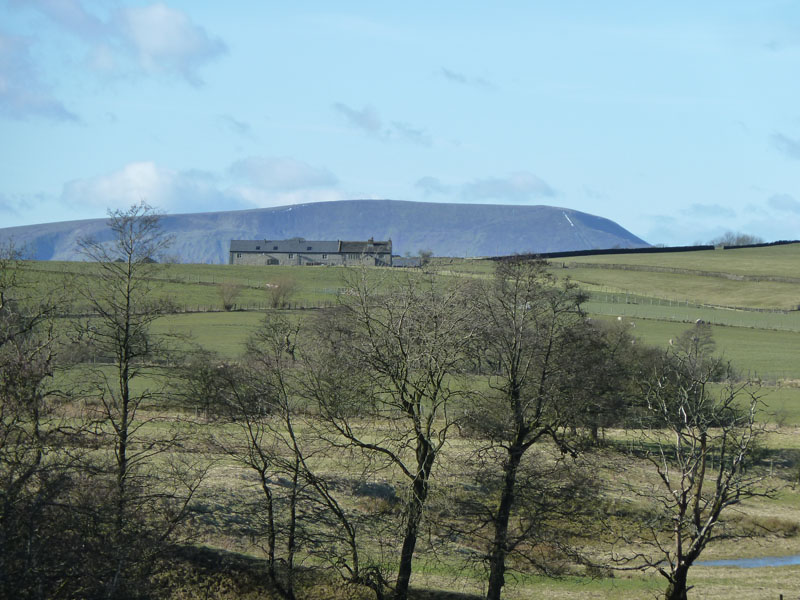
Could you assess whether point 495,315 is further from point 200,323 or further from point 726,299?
point 726,299

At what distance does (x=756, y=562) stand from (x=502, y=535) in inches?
725

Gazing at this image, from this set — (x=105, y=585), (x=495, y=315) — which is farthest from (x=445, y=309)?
(x=105, y=585)

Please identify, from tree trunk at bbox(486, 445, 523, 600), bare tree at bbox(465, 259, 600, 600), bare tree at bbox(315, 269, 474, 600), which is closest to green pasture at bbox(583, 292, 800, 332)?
bare tree at bbox(465, 259, 600, 600)

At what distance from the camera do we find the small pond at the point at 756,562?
39688 mm

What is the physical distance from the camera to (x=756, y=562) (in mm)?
40562

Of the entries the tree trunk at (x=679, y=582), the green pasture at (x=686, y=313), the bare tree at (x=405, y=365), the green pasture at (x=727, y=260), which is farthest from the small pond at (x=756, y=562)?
the green pasture at (x=727, y=260)

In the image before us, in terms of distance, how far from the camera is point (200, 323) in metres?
91.4

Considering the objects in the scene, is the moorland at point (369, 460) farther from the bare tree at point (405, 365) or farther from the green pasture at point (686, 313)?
the green pasture at point (686, 313)

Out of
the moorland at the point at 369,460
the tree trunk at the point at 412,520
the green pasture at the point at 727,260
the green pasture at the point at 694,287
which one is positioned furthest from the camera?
the green pasture at the point at 727,260

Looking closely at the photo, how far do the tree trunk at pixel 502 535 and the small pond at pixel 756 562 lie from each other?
48.7 feet

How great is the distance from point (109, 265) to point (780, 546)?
110 feet

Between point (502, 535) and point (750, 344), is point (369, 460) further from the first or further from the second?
point (750, 344)

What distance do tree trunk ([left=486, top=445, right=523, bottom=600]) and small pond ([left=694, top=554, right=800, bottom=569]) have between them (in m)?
14.8

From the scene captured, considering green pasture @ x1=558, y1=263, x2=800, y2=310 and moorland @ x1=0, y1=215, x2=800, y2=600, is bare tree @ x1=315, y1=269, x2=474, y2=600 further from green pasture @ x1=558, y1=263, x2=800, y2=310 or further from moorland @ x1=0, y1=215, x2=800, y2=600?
green pasture @ x1=558, y1=263, x2=800, y2=310
